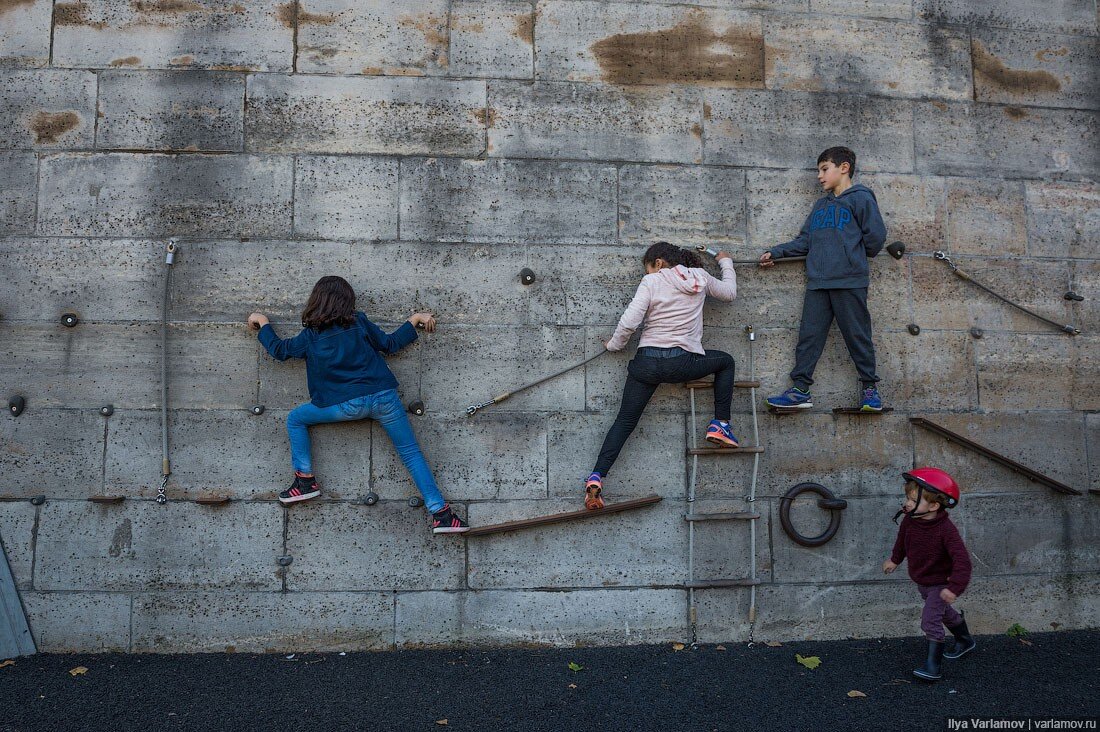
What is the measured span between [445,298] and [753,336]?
243 cm

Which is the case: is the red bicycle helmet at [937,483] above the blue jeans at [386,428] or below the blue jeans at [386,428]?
below

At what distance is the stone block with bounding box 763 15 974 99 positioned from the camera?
6.39m

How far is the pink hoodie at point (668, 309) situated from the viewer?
5.68m

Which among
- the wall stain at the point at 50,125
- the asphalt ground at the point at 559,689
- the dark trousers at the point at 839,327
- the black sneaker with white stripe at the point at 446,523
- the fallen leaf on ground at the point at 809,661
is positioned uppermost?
the wall stain at the point at 50,125

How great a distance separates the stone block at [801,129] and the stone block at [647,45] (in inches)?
8.5

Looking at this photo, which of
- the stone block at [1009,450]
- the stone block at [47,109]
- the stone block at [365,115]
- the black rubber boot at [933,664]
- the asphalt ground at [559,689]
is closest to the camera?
the asphalt ground at [559,689]

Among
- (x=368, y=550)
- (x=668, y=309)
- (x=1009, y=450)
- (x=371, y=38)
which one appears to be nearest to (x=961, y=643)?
(x=1009, y=450)

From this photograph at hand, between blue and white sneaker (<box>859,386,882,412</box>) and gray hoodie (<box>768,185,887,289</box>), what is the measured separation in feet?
2.69

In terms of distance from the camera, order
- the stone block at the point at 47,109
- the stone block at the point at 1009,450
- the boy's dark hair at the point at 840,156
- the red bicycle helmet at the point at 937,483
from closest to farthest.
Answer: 1. the red bicycle helmet at the point at 937,483
2. the stone block at the point at 47,109
3. the boy's dark hair at the point at 840,156
4. the stone block at the point at 1009,450

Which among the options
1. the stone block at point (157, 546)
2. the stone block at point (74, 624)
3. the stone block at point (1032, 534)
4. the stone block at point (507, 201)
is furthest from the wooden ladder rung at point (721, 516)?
the stone block at point (74, 624)

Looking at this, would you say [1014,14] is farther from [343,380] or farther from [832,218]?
[343,380]

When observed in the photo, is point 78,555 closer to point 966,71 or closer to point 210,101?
point 210,101

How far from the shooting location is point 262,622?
564 centimetres

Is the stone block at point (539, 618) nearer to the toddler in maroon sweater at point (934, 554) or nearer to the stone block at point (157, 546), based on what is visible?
the stone block at point (157, 546)
